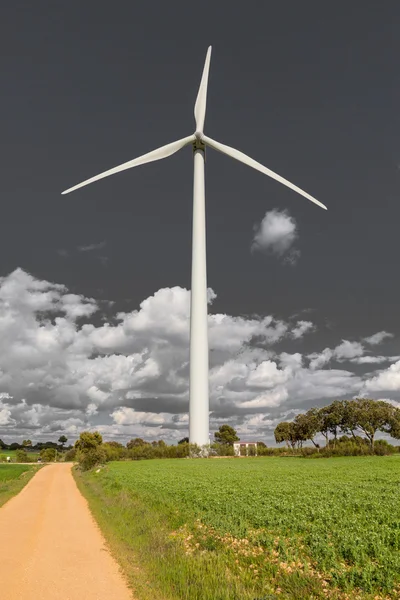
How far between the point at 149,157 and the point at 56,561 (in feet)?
235

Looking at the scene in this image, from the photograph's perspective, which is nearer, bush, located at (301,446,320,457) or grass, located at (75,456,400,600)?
grass, located at (75,456,400,600)

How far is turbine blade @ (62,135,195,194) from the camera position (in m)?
73.3

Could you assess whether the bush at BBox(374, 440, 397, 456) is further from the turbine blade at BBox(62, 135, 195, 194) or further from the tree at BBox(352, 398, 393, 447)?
the turbine blade at BBox(62, 135, 195, 194)

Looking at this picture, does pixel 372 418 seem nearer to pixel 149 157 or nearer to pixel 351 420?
pixel 351 420

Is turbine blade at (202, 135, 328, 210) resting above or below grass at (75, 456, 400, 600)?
above

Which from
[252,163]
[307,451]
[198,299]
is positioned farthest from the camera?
[307,451]

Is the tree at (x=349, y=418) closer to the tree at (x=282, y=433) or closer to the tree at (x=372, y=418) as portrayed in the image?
the tree at (x=372, y=418)

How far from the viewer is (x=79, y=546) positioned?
18.5 metres

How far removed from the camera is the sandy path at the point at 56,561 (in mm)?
12773

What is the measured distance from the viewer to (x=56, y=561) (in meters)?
16.1

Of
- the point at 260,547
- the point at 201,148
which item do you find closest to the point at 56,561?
the point at 260,547

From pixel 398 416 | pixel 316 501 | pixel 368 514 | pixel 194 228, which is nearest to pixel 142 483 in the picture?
pixel 316 501

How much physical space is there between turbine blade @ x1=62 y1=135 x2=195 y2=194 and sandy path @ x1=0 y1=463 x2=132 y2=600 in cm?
5566

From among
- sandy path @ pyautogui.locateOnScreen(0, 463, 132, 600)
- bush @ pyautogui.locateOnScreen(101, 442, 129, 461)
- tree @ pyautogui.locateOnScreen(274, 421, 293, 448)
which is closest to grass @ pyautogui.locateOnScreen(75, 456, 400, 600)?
sandy path @ pyautogui.locateOnScreen(0, 463, 132, 600)
